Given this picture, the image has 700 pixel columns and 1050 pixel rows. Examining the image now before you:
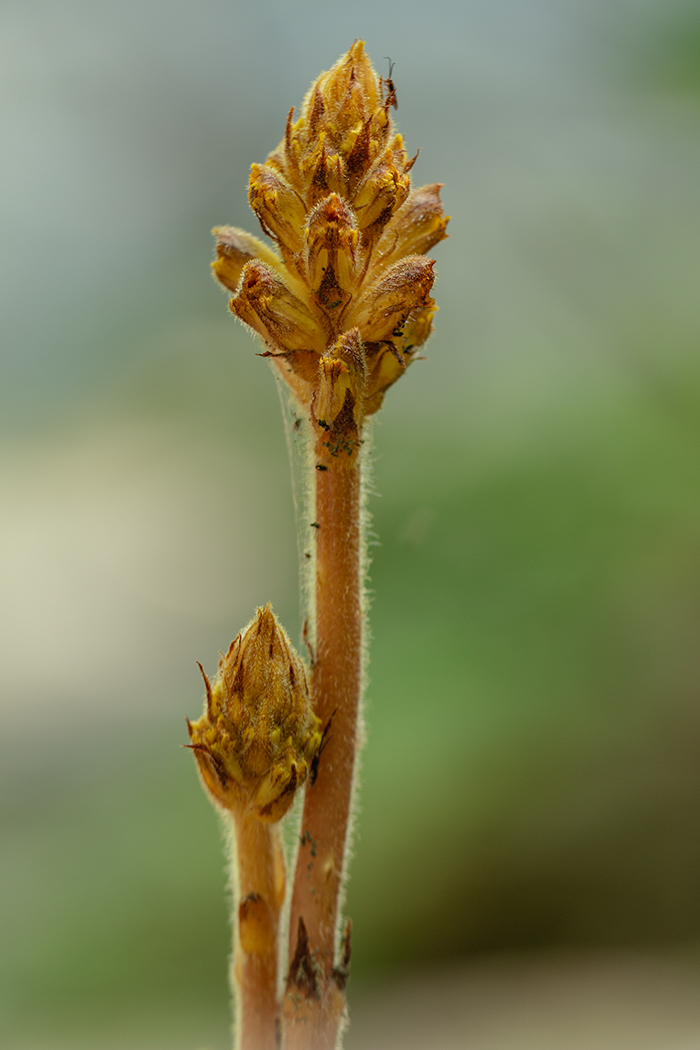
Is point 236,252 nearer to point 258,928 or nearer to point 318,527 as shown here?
point 318,527

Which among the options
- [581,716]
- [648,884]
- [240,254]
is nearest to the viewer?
[240,254]

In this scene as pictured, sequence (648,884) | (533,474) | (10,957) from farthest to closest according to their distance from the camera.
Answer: (533,474)
(648,884)
(10,957)

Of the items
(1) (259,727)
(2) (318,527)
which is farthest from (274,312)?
(1) (259,727)

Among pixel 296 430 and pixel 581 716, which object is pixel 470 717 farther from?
pixel 296 430

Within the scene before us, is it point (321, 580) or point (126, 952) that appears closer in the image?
point (321, 580)

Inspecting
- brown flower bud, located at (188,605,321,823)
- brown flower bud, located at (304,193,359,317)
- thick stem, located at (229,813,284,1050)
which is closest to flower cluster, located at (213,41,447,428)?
brown flower bud, located at (304,193,359,317)

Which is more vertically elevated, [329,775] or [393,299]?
[393,299]

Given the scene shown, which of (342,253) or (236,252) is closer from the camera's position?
(342,253)

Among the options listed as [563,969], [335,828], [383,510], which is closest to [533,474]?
[383,510]
